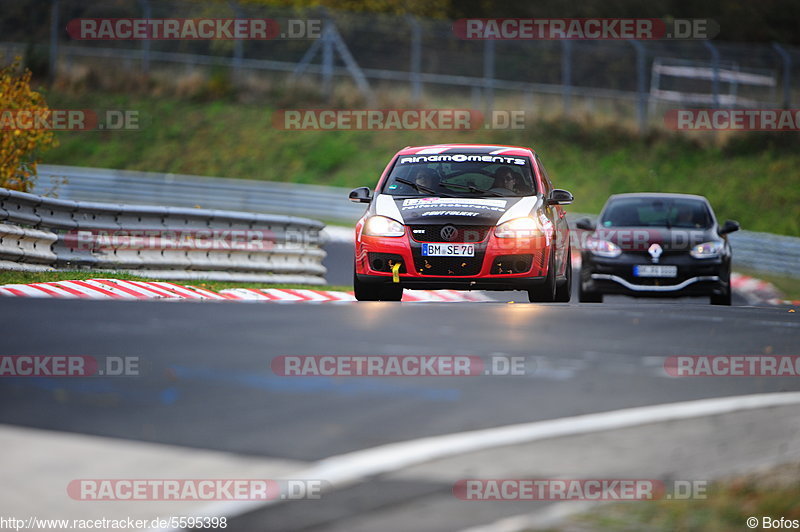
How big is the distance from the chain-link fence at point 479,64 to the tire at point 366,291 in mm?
21398

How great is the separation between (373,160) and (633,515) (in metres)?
36.1

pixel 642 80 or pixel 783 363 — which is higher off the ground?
pixel 642 80

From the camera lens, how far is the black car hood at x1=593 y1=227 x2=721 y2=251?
54.2ft

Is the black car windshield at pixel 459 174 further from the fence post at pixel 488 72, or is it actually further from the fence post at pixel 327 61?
the fence post at pixel 327 61

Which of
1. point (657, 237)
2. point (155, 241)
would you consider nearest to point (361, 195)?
point (155, 241)

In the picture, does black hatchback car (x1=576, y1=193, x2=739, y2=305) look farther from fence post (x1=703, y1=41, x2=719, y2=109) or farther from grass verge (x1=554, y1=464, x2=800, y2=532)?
fence post (x1=703, y1=41, x2=719, y2=109)

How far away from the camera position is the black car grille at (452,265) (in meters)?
13.1

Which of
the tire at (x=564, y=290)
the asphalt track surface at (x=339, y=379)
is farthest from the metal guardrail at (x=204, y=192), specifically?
the asphalt track surface at (x=339, y=379)

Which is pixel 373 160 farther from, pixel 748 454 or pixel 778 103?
pixel 748 454

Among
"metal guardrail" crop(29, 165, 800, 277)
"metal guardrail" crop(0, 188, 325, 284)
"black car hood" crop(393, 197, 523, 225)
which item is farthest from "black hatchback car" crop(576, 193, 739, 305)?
"metal guardrail" crop(29, 165, 800, 277)

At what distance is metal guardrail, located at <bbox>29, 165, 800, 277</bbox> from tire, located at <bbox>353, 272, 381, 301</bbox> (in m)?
20.7

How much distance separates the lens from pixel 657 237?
656 inches

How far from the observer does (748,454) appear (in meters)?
6.57

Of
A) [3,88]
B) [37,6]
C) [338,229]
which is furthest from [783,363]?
[37,6]
